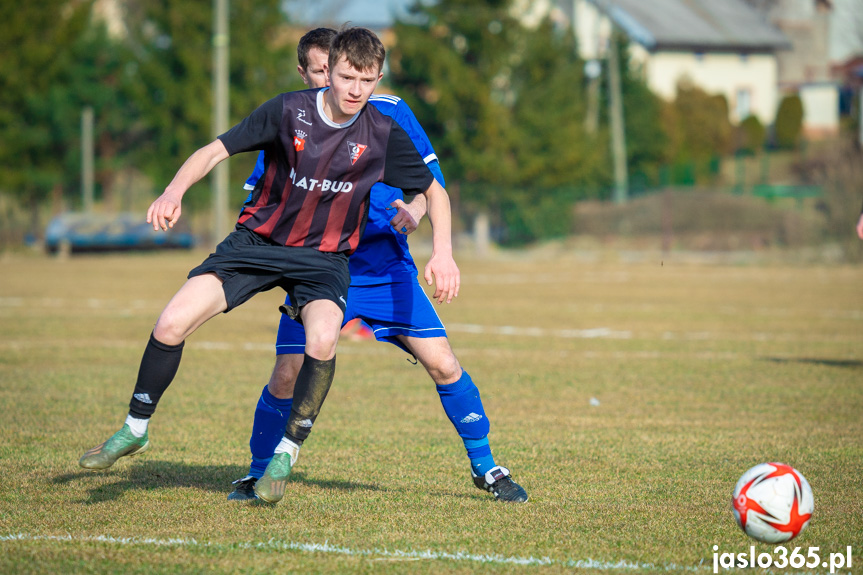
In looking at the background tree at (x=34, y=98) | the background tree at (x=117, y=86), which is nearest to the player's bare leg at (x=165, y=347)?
the background tree at (x=117, y=86)

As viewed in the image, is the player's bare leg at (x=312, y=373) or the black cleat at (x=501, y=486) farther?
the black cleat at (x=501, y=486)

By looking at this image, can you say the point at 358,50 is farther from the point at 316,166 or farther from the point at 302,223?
the point at 302,223

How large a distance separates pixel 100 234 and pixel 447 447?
2694 centimetres

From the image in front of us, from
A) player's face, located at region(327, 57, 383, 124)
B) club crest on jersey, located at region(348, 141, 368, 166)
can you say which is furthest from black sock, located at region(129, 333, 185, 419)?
player's face, located at region(327, 57, 383, 124)

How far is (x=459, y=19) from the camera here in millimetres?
35594

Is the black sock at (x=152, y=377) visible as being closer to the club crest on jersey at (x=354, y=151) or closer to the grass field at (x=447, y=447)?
the grass field at (x=447, y=447)

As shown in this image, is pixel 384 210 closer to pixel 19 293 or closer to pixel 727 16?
pixel 19 293

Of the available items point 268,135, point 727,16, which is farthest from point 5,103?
point 727,16

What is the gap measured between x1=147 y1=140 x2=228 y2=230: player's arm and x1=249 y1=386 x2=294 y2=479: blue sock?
1.15 meters

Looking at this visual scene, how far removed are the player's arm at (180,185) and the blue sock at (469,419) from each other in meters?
1.56

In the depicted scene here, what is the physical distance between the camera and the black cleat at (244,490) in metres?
4.99

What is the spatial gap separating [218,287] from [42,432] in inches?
110

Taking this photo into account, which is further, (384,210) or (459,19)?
(459,19)

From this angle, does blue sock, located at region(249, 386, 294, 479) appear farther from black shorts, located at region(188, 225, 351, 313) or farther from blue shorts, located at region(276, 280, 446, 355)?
black shorts, located at region(188, 225, 351, 313)
